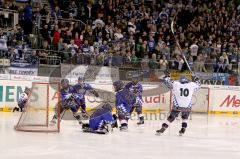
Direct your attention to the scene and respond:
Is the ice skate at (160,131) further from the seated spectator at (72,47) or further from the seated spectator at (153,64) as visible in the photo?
the seated spectator at (153,64)

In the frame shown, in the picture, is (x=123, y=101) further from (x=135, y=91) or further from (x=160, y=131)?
(x=160, y=131)

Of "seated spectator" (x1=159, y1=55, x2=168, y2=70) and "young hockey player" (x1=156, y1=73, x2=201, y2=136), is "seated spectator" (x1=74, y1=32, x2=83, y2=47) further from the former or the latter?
"young hockey player" (x1=156, y1=73, x2=201, y2=136)

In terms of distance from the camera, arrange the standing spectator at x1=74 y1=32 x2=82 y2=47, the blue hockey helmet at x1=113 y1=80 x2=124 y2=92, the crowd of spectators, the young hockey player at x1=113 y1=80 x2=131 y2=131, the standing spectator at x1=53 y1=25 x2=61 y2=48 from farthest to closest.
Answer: the standing spectator at x1=74 y1=32 x2=82 y2=47
the standing spectator at x1=53 y1=25 x2=61 y2=48
the crowd of spectators
the blue hockey helmet at x1=113 y1=80 x2=124 y2=92
the young hockey player at x1=113 y1=80 x2=131 y2=131

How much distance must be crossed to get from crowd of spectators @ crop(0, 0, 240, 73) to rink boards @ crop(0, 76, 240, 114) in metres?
1.05

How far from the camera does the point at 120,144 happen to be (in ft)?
34.5

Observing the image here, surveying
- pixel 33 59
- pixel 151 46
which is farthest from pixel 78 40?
pixel 151 46

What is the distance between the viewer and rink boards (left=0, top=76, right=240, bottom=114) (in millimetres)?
17516

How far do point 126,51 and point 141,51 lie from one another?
1036mm

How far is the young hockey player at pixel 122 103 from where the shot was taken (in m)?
13.2

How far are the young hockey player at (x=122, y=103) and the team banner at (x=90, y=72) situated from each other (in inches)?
146

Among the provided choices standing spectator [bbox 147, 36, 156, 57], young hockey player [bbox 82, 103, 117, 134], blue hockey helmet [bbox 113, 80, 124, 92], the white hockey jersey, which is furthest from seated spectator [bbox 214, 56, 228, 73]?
young hockey player [bbox 82, 103, 117, 134]

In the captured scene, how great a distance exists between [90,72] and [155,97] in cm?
318

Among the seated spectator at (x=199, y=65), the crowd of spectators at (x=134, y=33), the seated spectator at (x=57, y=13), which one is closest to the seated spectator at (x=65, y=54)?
the crowd of spectators at (x=134, y=33)

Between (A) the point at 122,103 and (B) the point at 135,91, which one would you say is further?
(B) the point at 135,91
